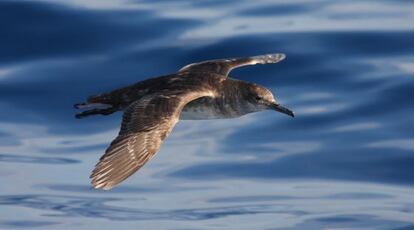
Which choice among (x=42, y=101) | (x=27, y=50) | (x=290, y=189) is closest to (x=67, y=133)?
(x=42, y=101)

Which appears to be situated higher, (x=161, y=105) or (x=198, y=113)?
(x=198, y=113)

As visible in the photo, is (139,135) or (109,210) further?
(109,210)

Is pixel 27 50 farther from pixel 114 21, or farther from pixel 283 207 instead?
pixel 283 207

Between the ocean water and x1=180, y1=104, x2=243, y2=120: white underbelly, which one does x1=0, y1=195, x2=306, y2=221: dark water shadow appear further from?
x1=180, y1=104, x2=243, y2=120: white underbelly

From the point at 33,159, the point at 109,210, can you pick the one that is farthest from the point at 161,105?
the point at 33,159

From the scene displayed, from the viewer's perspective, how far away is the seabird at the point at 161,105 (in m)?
9.55

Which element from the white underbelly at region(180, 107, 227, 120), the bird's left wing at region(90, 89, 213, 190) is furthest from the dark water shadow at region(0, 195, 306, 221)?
the bird's left wing at region(90, 89, 213, 190)

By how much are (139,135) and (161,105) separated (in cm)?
44

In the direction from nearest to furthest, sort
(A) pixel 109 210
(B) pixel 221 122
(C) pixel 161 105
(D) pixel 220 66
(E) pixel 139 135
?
(E) pixel 139 135, (C) pixel 161 105, (D) pixel 220 66, (A) pixel 109 210, (B) pixel 221 122

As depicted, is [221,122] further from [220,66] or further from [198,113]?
[198,113]

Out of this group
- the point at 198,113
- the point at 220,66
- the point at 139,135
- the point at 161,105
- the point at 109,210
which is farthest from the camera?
the point at 109,210

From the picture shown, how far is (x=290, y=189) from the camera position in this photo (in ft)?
44.9

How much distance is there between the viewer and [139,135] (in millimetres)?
9852

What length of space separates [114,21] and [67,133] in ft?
6.84
